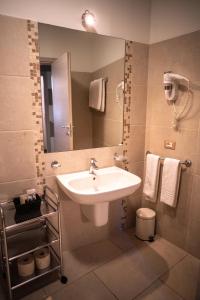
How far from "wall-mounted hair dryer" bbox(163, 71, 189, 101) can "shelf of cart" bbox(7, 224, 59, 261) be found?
1504mm

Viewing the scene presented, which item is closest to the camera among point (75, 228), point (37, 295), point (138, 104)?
point (37, 295)

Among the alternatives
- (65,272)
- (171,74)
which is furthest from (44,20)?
(65,272)

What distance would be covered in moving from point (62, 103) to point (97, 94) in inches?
13.1

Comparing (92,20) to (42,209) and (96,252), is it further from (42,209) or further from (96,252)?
(96,252)

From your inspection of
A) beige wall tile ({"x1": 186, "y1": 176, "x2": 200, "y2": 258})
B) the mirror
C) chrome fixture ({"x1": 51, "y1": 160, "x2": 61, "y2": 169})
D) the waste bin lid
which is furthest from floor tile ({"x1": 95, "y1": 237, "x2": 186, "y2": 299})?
the mirror

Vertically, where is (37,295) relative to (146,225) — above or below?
below

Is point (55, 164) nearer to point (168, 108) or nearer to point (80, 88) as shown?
point (80, 88)

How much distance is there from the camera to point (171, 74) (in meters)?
1.63

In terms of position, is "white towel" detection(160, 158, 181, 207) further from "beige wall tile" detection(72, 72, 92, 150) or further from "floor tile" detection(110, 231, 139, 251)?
"beige wall tile" detection(72, 72, 92, 150)

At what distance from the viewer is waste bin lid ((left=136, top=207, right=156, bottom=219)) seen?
6.68 ft

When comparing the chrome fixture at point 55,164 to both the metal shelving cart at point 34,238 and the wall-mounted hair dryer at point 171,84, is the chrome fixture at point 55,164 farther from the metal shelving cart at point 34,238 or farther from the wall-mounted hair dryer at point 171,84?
the wall-mounted hair dryer at point 171,84

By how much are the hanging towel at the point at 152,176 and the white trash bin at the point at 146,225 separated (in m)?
0.17

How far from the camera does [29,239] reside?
1.67 meters

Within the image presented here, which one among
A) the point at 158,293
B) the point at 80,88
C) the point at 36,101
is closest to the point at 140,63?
the point at 80,88
